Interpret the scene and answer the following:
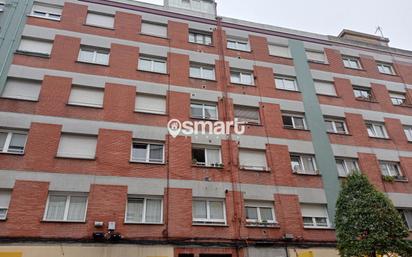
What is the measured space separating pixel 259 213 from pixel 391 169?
875cm

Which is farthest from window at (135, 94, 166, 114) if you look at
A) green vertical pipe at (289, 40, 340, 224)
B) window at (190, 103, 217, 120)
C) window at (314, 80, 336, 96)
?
window at (314, 80, 336, 96)

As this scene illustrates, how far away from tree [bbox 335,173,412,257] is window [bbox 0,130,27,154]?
13.2m

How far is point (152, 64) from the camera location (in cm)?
1683

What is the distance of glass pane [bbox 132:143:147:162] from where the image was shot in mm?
13852

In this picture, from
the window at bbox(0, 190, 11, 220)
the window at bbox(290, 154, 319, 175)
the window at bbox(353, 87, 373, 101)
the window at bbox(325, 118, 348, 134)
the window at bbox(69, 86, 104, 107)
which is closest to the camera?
the window at bbox(0, 190, 11, 220)

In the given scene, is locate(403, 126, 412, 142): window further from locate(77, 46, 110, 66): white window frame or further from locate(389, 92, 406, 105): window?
locate(77, 46, 110, 66): white window frame

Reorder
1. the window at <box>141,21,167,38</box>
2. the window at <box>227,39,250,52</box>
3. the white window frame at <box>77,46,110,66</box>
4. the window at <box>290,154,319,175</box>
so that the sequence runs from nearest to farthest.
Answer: the window at <box>290,154,319,175</box>, the white window frame at <box>77,46,110,66</box>, the window at <box>141,21,167,38</box>, the window at <box>227,39,250,52</box>

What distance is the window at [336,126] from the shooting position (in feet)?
57.8

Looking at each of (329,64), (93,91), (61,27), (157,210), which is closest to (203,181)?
(157,210)

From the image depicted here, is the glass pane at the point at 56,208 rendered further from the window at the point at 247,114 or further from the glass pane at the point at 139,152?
the window at the point at 247,114

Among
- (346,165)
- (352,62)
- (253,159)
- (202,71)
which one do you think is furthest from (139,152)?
(352,62)

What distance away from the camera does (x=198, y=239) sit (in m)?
12.2

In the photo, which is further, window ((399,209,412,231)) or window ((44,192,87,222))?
window ((399,209,412,231))

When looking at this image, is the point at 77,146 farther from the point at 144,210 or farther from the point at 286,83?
the point at 286,83
